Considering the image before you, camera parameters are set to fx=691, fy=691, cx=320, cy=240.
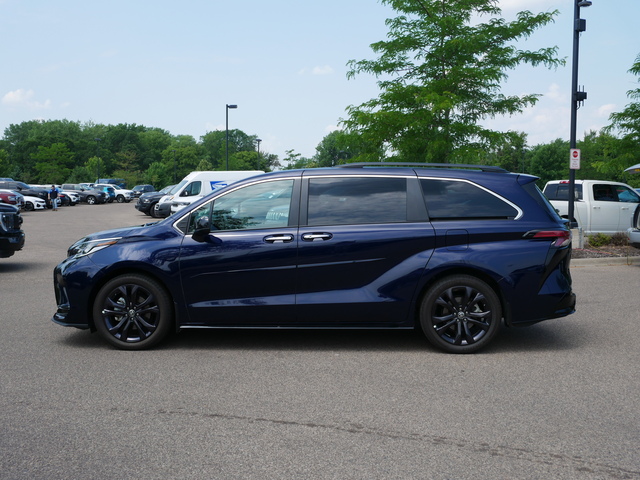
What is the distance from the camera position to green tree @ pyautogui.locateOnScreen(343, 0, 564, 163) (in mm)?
21906

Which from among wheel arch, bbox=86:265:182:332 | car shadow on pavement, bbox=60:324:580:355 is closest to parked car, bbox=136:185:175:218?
car shadow on pavement, bbox=60:324:580:355

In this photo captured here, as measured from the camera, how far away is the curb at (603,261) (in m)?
13.8

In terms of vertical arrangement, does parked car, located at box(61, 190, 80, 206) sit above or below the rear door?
above

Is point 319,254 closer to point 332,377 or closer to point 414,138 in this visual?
point 332,377

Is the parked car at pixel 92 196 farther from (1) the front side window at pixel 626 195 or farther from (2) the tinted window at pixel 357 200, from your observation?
(2) the tinted window at pixel 357 200

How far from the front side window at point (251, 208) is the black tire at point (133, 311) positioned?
661 mm

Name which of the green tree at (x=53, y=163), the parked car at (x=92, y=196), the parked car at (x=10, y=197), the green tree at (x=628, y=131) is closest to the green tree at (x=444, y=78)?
the green tree at (x=628, y=131)

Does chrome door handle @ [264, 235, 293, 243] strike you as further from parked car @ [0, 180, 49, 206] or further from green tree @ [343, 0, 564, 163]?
parked car @ [0, 180, 49, 206]

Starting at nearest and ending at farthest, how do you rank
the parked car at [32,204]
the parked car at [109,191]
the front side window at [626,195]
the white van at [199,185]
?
the front side window at [626,195], the white van at [199,185], the parked car at [32,204], the parked car at [109,191]

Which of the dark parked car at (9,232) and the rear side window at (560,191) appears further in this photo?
the rear side window at (560,191)

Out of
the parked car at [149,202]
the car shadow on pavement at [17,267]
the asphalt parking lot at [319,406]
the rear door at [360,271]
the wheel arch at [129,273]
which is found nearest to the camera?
the asphalt parking lot at [319,406]

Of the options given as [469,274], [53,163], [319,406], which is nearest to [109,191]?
[469,274]

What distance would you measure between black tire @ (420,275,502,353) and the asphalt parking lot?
0.19 metres

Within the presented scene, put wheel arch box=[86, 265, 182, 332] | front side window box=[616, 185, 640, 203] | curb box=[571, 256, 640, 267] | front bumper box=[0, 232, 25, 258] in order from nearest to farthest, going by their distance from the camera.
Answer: wheel arch box=[86, 265, 182, 332]
front bumper box=[0, 232, 25, 258]
curb box=[571, 256, 640, 267]
front side window box=[616, 185, 640, 203]
